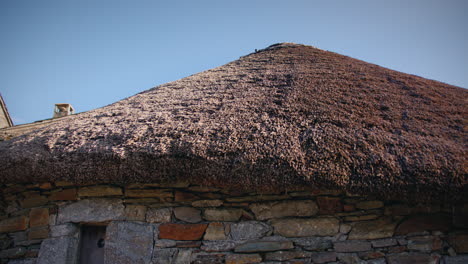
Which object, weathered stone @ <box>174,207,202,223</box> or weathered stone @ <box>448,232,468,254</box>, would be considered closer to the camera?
weathered stone @ <box>448,232,468,254</box>

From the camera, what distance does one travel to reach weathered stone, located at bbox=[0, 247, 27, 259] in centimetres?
272

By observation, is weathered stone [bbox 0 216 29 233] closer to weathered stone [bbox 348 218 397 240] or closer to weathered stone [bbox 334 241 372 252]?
weathered stone [bbox 334 241 372 252]

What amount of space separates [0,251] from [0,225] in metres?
0.25

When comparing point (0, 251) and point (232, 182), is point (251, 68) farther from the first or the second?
point (0, 251)

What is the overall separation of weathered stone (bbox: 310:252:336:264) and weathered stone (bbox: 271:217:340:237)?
0.16 m

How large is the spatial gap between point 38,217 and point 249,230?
203 centimetres

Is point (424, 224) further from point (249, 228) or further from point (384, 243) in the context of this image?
point (249, 228)

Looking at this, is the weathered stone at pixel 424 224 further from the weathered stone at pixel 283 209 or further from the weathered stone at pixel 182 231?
the weathered stone at pixel 182 231

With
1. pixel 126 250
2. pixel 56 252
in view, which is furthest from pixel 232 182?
pixel 56 252

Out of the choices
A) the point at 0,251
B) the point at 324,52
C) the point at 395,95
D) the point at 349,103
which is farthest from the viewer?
the point at 324,52

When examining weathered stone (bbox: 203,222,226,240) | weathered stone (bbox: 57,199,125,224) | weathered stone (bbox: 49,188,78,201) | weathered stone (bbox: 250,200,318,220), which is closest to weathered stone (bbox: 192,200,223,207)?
weathered stone (bbox: 203,222,226,240)

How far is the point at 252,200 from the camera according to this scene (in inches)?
102

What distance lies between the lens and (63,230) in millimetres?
2697

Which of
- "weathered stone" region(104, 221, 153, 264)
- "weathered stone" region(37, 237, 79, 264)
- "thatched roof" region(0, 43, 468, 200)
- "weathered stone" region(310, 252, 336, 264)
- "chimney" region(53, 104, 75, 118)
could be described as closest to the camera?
"thatched roof" region(0, 43, 468, 200)
